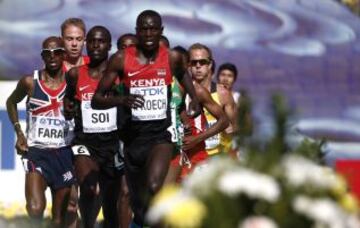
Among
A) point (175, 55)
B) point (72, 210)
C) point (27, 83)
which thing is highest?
point (175, 55)

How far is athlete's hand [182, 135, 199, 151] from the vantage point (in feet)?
34.3

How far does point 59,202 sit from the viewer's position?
418 inches

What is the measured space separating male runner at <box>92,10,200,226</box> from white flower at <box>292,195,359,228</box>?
4820 mm

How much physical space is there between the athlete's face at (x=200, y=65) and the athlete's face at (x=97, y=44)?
119 centimetres

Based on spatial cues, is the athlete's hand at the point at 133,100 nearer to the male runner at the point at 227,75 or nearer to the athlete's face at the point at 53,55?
the athlete's face at the point at 53,55

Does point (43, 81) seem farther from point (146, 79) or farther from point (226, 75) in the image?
point (226, 75)

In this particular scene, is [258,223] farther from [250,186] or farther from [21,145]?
[21,145]

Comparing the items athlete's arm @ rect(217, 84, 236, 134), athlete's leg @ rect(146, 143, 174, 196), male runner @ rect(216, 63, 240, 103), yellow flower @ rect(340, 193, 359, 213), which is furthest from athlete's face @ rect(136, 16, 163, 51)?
yellow flower @ rect(340, 193, 359, 213)

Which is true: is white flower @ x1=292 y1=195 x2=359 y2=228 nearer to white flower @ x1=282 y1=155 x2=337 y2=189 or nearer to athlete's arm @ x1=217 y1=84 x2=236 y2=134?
white flower @ x1=282 y1=155 x2=337 y2=189

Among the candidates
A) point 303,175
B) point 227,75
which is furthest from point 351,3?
point 303,175

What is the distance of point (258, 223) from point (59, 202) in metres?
6.52

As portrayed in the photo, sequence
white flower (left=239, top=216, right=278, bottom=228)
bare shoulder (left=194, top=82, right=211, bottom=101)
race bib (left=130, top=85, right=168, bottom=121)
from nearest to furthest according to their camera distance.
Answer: white flower (left=239, top=216, right=278, bottom=228), race bib (left=130, top=85, right=168, bottom=121), bare shoulder (left=194, top=82, right=211, bottom=101)

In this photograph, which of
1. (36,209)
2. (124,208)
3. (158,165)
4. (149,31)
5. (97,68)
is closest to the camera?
(158,165)

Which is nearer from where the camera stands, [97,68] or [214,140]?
A: [97,68]
